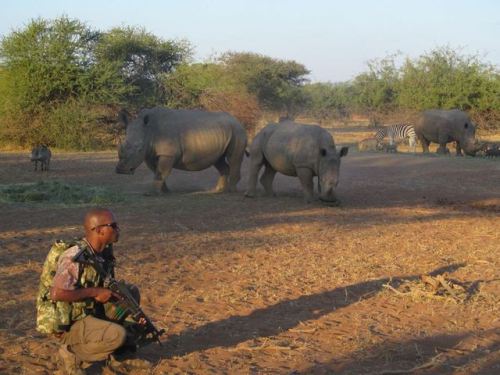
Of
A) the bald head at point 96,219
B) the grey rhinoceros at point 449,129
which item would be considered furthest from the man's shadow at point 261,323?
the grey rhinoceros at point 449,129

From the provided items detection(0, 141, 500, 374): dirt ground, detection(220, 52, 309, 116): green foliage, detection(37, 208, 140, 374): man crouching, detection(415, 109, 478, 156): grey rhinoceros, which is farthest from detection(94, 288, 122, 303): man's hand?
detection(220, 52, 309, 116): green foliage

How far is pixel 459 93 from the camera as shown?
35.8 m

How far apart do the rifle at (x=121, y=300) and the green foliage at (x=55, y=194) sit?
8.19m

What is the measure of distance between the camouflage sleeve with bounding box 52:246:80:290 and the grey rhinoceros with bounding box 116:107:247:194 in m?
9.78

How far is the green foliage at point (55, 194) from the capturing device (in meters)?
13.2

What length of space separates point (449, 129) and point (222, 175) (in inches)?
555

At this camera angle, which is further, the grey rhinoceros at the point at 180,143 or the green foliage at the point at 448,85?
the green foliage at the point at 448,85

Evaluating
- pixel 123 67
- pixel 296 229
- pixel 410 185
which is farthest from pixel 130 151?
pixel 123 67

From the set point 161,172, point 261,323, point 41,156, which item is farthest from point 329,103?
point 261,323

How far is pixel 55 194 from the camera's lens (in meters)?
13.7

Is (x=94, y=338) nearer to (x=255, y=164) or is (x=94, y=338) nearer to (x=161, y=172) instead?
(x=161, y=172)

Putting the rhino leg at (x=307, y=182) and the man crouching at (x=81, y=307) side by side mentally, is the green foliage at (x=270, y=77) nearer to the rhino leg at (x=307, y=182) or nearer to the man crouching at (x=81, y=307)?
the rhino leg at (x=307, y=182)

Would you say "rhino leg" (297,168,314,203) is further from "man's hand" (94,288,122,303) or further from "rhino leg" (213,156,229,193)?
"man's hand" (94,288,122,303)

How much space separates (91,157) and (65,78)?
5848 millimetres
